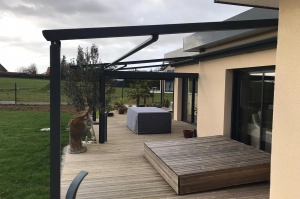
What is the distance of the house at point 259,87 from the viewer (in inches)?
81.9

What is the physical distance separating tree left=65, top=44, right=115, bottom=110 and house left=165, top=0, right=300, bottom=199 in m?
3.08

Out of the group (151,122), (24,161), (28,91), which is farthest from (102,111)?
(28,91)

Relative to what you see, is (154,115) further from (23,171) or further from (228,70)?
(23,171)

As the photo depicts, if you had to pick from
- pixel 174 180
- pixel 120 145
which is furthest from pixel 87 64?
pixel 174 180

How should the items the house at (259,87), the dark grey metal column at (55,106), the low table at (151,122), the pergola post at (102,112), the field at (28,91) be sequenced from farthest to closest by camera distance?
the field at (28,91)
the low table at (151,122)
the pergola post at (102,112)
the dark grey metal column at (55,106)
the house at (259,87)

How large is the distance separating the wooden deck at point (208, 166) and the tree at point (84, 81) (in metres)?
2.46

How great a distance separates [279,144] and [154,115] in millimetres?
6376

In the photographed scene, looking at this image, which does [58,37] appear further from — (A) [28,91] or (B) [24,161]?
(A) [28,91]

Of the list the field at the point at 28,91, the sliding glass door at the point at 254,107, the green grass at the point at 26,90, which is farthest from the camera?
the green grass at the point at 26,90

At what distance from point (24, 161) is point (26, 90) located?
1730cm

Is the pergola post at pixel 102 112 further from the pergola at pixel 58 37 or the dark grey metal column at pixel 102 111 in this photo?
the pergola at pixel 58 37

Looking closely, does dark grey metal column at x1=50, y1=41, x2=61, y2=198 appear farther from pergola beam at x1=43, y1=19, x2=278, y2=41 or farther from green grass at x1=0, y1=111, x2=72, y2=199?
green grass at x1=0, y1=111, x2=72, y2=199

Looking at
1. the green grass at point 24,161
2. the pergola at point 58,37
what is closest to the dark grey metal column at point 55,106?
the pergola at point 58,37

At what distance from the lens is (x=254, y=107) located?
557 cm
